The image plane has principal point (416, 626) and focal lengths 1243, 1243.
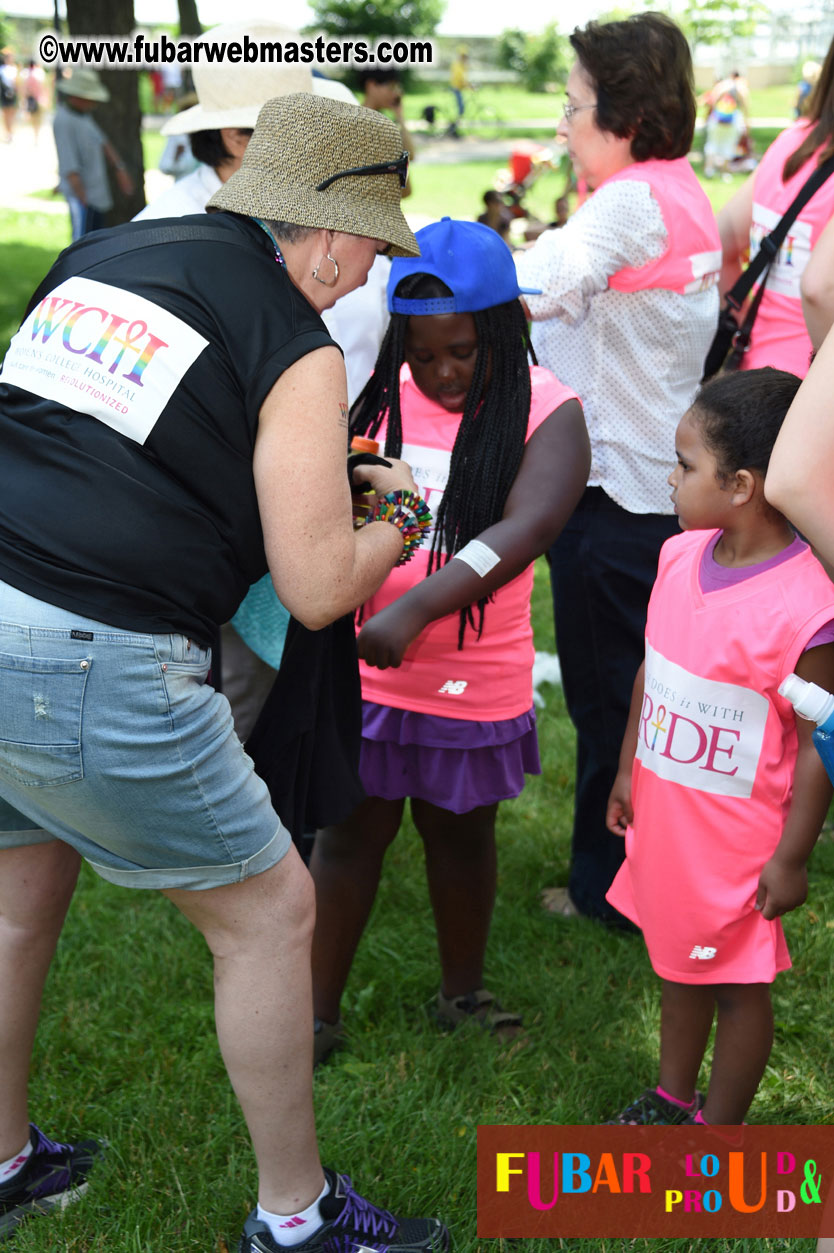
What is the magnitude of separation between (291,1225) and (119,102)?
8644 mm

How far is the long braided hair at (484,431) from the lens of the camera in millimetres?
2521

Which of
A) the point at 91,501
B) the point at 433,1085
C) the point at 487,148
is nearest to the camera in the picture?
the point at 91,501

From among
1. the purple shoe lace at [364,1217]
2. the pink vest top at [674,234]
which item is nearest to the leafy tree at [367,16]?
the pink vest top at [674,234]

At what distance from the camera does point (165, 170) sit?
954 cm

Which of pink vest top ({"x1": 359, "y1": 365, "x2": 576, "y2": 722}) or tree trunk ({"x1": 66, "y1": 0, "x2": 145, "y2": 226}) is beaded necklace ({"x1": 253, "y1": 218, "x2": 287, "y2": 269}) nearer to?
pink vest top ({"x1": 359, "y1": 365, "x2": 576, "y2": 722})

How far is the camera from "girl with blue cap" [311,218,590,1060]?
2.45 m

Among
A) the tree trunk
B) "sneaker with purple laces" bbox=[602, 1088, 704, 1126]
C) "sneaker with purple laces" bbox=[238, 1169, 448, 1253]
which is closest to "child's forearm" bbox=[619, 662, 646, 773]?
"sneaker with purple laces" bbox=[602, 1088, 704, 1126]

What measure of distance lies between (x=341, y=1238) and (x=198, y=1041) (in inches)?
31.7

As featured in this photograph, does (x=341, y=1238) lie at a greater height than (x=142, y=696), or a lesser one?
lesser

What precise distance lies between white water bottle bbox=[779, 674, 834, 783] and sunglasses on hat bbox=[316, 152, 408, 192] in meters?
0.99

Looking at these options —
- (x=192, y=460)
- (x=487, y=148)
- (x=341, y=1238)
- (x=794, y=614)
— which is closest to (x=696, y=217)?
(x=794, y=614)

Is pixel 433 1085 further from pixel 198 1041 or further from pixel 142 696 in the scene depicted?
pixel 142 696

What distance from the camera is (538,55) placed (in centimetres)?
4481

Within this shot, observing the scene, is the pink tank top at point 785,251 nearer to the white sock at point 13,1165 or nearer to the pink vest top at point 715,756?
the pink vest top at point 715,756
